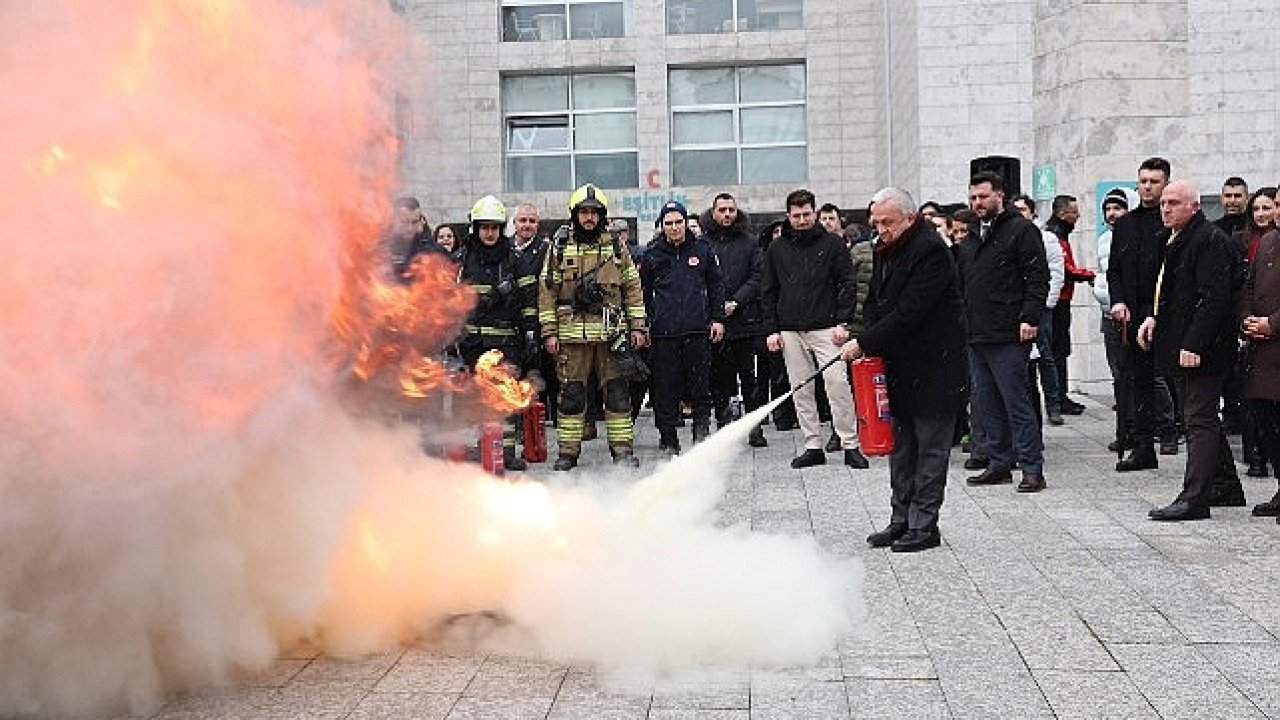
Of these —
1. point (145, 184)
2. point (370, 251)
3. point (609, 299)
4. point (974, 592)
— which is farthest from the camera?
point (609, 299)

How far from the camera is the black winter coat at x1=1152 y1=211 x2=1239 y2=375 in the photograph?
27.6 feet

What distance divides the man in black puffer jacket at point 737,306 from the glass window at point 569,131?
18.7m

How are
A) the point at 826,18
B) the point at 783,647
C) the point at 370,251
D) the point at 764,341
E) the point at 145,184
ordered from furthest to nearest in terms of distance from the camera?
the point at 826,18 → the point at 764,341 → the point at 370,251 → the point at 783,647 → the point at 145,184

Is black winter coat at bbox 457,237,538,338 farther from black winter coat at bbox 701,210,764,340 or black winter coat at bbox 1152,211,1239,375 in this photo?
black winter coat at bbox 1152,211,1239,375

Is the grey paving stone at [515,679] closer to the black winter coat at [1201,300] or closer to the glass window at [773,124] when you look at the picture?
the black winter coat at [1201,300]

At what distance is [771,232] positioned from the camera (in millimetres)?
13664

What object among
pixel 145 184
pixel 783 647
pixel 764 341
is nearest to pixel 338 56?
pixel 145 184

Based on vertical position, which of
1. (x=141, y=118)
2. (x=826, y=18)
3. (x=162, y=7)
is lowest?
(x=141, y=118)

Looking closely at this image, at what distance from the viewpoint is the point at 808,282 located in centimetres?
1119

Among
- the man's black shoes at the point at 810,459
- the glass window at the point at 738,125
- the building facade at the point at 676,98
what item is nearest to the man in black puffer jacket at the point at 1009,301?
the man's black shoes at the point at 810,459

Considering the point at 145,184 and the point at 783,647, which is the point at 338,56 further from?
the point at 783,647

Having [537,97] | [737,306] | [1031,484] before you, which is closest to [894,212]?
[1031,484]

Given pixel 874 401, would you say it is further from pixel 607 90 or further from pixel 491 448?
pixel 607 90

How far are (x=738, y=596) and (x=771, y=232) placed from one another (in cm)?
817
